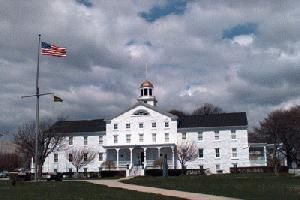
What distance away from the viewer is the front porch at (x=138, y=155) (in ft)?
244

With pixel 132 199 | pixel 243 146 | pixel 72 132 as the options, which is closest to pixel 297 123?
pixel 243 146

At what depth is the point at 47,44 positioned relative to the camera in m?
40.9

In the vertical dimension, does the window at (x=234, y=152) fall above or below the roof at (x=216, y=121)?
below

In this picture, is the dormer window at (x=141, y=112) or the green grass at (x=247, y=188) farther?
the dormer window at (x=141, y=112)

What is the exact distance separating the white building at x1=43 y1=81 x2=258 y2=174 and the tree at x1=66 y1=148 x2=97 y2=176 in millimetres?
1071

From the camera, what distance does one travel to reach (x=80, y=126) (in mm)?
81688

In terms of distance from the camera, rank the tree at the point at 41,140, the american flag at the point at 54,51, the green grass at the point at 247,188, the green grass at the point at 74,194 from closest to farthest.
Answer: the green grass at the point at 74,194, the green grass at the point at 247,188, the american flag at the point at 54,51, the tree at the point at 41,140

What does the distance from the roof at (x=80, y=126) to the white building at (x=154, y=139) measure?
6.5 inches

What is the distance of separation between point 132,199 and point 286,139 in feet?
213

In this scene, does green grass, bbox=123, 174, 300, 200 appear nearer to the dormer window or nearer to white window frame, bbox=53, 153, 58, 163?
the dormer window

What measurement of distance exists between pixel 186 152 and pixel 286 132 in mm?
20289

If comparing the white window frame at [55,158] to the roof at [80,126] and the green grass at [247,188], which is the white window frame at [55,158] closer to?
the roof at [80,126]

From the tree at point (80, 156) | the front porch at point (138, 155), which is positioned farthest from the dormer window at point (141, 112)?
the tree at point (80, 156)

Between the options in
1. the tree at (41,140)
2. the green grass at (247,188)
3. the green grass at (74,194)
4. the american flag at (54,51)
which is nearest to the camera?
the green grass at (74,194)
